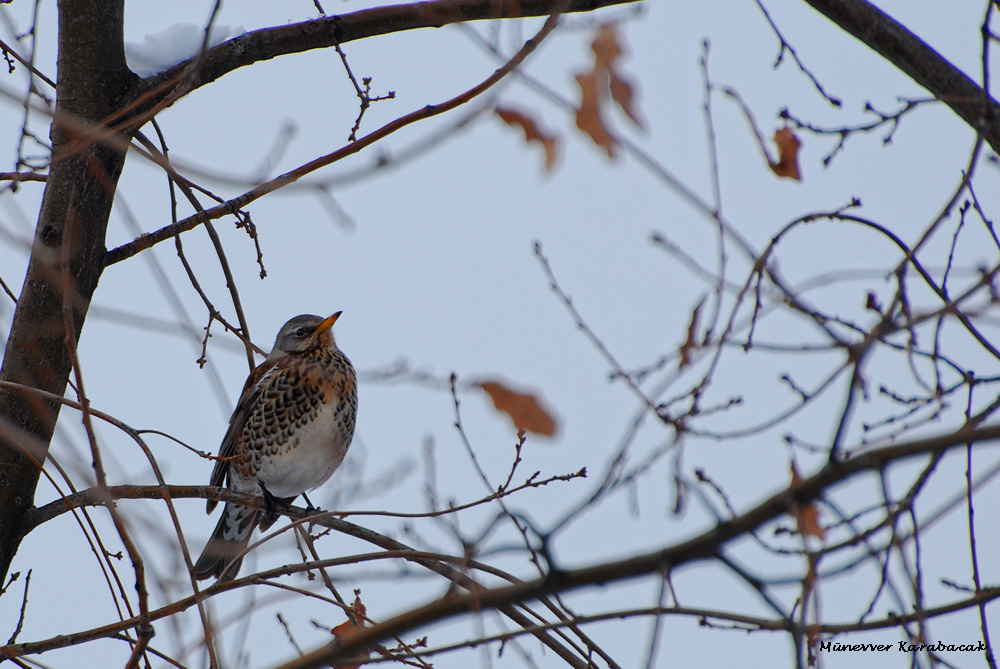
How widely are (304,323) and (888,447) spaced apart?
16.3ft

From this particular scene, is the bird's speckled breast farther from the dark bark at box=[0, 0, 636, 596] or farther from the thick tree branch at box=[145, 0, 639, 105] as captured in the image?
the thick tree branch at box=[145, 0, 639, 105]

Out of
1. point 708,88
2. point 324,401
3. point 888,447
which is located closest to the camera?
point 888,447

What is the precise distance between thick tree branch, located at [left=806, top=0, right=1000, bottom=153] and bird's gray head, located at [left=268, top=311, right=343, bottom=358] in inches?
132

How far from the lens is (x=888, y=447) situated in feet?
5.34

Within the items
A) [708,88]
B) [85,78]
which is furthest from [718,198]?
[85,78]

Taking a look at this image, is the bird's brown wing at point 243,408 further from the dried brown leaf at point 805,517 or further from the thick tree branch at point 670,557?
the thick tree branch at point 670,557

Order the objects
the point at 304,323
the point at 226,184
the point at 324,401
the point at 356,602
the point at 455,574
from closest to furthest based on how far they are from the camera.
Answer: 1. the point at 226,184
2. the point at 455,574
3. the point at 356,602
4. the point at 324,401
5. the point at 304,323

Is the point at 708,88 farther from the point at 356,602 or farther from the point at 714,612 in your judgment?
the point at 356,602

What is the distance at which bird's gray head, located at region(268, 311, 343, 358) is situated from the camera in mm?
6109

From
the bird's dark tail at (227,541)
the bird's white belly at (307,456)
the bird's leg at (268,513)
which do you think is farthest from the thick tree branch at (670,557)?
the bird's dark tail at (227,541)

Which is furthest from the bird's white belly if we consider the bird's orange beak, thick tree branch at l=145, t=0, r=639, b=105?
thick tree branch at l=145, t=0, r=639, b=105

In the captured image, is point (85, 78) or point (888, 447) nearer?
point (888, 447)

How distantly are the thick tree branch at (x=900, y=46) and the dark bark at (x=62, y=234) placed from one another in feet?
8.92

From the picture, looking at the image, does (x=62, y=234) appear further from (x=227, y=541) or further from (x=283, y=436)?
(x=227, y=541)
